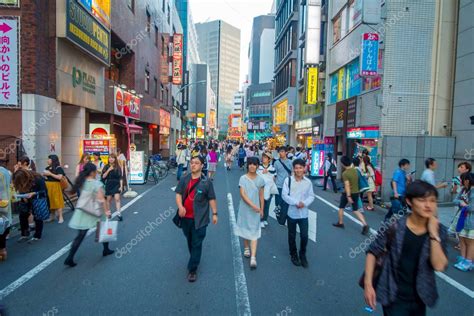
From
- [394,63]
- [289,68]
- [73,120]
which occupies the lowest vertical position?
[73,120]

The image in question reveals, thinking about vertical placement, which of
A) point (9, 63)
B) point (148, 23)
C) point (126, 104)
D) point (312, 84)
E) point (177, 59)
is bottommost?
point (126, 104)

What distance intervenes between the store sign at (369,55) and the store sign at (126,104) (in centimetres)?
1153

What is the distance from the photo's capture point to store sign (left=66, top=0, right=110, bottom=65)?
1127 centimetres

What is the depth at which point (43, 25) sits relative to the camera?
34.4ft

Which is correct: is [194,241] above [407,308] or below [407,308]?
below

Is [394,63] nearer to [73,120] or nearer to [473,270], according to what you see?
[473,270]

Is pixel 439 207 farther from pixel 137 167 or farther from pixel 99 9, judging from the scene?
pixel 99 9

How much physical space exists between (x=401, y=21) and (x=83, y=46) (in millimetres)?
11664

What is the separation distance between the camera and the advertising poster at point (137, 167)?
611 inches

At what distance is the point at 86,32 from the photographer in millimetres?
12820

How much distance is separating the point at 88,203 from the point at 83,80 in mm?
9746

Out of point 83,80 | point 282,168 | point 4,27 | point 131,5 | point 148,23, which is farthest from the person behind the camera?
point 148,23

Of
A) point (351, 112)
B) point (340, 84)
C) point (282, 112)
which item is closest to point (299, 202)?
point (351, 112)

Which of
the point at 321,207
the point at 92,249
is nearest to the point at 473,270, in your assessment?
the point at 321,207
